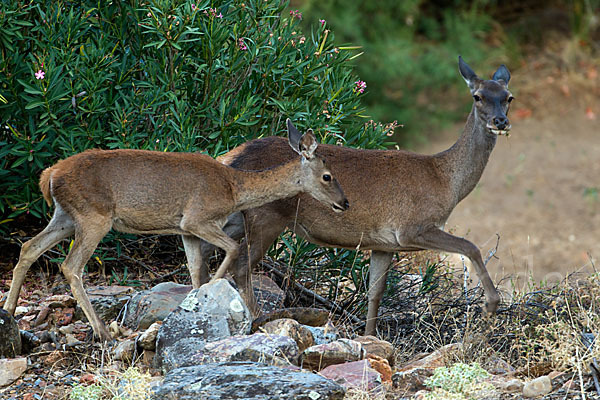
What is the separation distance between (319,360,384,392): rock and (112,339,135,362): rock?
1.38 meters

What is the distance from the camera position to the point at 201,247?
728cm

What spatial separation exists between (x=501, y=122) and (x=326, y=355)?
2.55m

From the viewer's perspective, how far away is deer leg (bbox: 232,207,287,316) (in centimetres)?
734

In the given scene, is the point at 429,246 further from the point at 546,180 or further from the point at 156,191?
the point at 546,180

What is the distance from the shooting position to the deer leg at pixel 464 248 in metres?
7.21

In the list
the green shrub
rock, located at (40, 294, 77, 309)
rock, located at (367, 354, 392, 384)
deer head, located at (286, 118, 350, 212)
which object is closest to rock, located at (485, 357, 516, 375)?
rock, located at (367, 354, 392, 384)

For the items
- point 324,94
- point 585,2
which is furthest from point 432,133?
point 324,94

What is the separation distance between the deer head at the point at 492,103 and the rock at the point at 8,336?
393 centimetres

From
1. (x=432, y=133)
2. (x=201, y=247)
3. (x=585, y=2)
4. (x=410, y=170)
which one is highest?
(x=585, y=2)

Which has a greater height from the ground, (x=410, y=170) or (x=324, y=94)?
(x=324, y=94)

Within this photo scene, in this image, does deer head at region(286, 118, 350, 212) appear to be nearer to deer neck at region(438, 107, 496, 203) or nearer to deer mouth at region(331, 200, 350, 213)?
deer mouth at region(331, 200, 350, 213)

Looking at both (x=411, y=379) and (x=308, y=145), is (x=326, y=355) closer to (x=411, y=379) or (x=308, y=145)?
(x=411, y=379)

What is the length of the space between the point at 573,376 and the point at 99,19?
4.82 m

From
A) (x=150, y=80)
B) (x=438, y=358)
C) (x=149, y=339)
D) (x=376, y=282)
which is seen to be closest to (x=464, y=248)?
(x=376, y=282)
